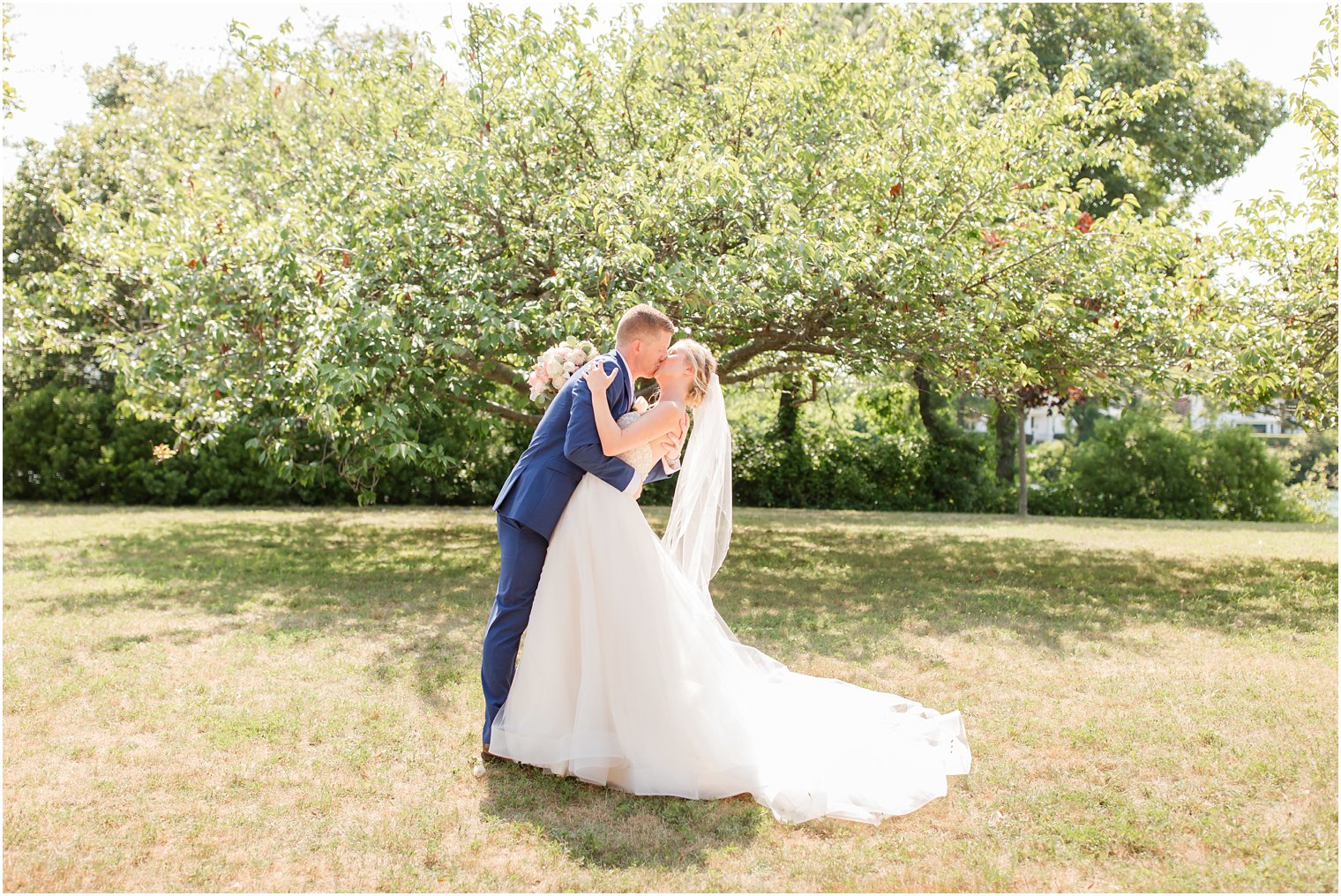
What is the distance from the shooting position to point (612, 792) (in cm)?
393

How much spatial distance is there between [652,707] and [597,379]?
1.34 meters

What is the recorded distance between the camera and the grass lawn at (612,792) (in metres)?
3.31

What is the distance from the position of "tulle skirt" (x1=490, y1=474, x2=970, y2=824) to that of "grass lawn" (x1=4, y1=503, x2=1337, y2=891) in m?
0.12

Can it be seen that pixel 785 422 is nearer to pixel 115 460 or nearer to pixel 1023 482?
pixel 1023 482

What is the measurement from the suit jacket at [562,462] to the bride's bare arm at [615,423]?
0.05 metres

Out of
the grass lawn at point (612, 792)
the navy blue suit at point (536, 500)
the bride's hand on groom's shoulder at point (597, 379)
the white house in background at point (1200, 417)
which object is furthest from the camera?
the white house in background at point (1200, 417)

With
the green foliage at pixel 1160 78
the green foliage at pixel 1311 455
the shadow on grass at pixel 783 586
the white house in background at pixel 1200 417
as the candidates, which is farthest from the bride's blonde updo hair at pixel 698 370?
the green foliage at pixel 1311 455

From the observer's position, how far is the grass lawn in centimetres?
331

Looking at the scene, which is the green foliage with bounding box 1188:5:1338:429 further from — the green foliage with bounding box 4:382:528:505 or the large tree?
the green foliage with bounding box 4:382:528:505

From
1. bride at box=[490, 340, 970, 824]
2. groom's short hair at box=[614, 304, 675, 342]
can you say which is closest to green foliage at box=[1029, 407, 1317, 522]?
bride at box=[490, 340, 970, 824]

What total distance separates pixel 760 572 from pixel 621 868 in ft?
21.4

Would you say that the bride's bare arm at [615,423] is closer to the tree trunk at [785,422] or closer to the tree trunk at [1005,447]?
the tree trunk at [785,422]

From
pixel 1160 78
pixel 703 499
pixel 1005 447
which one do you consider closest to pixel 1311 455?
pixel 1005 447

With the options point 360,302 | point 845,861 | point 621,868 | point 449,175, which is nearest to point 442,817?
point 621,868
